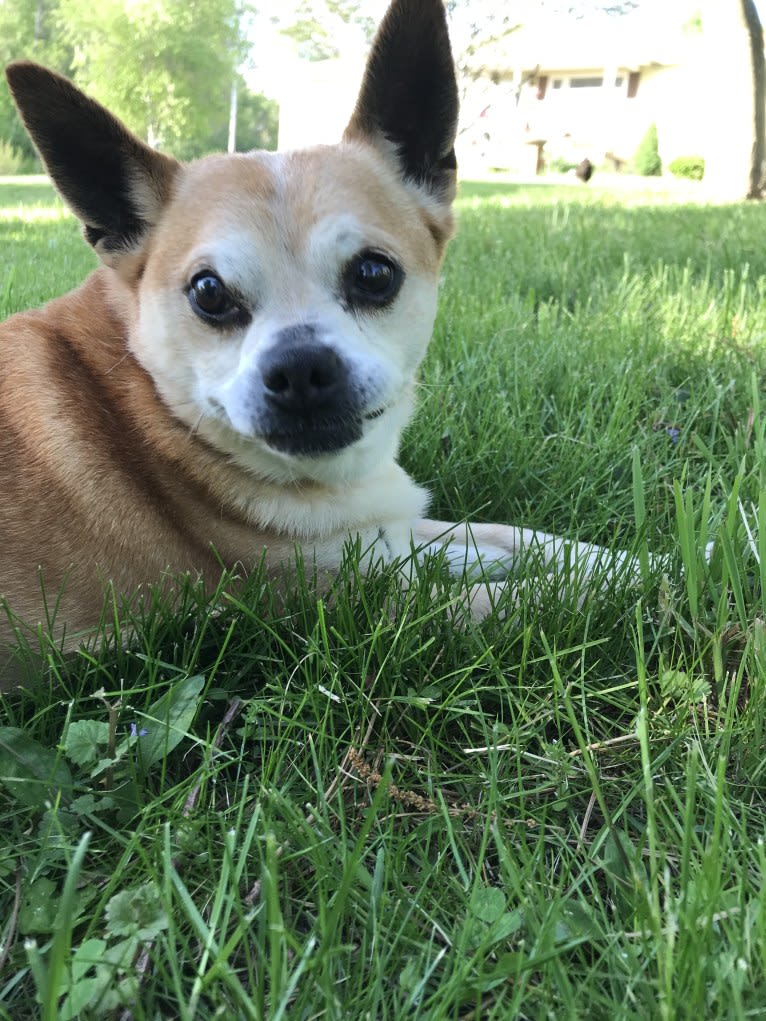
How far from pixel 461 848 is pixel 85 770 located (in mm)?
606

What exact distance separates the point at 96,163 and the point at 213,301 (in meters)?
0.50

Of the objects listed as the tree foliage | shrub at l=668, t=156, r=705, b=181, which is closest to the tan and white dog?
shrub at l=668, t=156, r=705, b=181

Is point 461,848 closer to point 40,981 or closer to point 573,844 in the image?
point 573,844

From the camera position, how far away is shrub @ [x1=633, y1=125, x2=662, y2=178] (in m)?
25.8

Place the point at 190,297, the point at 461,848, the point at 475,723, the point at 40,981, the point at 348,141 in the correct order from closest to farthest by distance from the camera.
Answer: the point at 40,981 → the point at 461,848 → the point at 475,723 → the point at 190,297 → the point at 348,141

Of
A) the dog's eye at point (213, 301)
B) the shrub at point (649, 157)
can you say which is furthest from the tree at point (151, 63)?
the dog's eye at point (213, 301)

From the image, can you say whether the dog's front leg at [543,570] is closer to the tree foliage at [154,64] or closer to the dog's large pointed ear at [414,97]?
the dog's large pointed ear at [414,97]

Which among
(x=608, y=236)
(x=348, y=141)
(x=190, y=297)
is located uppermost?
(x=348, y=141)

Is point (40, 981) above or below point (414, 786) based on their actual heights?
above

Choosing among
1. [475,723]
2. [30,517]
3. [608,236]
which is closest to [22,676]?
[30,517]

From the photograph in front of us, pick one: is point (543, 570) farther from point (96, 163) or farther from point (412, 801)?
point (96, 163)

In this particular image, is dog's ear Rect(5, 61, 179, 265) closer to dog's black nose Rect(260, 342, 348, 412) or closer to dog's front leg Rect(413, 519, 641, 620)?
dog's black nose Rect(260, 342, 348, 412)

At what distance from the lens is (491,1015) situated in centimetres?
80

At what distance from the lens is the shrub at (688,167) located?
23250 millimetres
